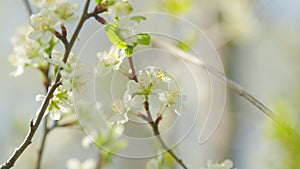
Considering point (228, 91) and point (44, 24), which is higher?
point (228, 91)

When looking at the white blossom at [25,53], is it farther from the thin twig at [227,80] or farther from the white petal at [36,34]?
the thin twig at [227,80]

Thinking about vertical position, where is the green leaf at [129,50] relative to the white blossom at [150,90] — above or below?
above

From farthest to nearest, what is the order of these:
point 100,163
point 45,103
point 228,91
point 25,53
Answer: point 228,91, point 100,163, point 25,53, point 45,103

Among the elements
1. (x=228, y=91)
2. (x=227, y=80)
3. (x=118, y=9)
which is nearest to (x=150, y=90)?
(x=118, y=9)

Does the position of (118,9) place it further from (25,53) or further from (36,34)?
(25,53)

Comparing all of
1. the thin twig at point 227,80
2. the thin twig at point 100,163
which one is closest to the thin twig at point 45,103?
the thin twig at point 227,80

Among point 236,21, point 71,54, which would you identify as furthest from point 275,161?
point 236,21

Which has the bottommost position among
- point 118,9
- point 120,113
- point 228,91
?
point 120,113
